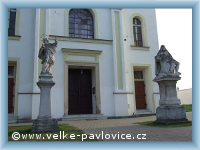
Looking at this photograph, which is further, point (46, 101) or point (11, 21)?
point (11, 21)

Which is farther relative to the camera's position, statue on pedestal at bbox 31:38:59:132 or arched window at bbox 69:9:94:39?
arched window at bbox 69:9:94:39

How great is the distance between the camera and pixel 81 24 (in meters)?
12.9

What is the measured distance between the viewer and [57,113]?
35.8ft

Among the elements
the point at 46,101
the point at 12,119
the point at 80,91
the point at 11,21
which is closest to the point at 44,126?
the point at 46,101

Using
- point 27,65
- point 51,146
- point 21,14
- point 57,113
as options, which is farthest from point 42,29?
point 51,146

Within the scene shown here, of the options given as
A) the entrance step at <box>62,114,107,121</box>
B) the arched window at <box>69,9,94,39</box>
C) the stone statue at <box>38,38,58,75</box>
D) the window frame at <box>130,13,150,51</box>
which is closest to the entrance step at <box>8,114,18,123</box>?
the entrance step at <box>62,114,107,121</box>

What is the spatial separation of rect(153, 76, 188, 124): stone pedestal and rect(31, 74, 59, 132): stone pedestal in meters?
4.12

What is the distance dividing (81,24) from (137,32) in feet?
14.5

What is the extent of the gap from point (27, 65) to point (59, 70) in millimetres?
1897

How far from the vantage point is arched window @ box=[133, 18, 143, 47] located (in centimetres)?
1409

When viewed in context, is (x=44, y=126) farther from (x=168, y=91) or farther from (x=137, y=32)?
(x=137, y=32)

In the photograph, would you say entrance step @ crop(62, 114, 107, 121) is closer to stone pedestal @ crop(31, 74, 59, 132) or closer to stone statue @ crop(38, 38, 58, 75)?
stone pedestal @ crop(31, 74, 59, 132)

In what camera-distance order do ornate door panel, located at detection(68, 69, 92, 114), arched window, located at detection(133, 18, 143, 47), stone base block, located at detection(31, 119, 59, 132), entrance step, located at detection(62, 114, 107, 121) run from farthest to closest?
1. arched window, located at detection(133, 18, 143, 47)
2. ornate door panel, located at detection(68, 69, 92, 114)
3. entrance step, located at detection(62, 114, 107, 121)
4. stone base block, located at detection(31, 119, 59, 132)

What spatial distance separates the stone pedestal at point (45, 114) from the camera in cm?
605
